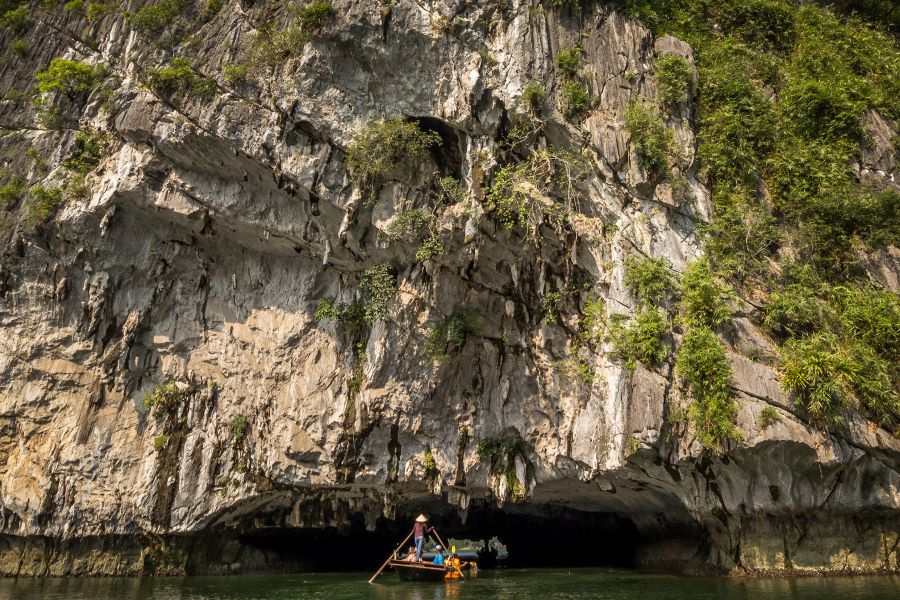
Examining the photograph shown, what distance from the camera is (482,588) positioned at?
1374 cm

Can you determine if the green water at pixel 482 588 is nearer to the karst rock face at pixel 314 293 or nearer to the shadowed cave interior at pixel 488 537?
the karst rock face at pixel 314 293

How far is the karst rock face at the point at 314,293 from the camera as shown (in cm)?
1573

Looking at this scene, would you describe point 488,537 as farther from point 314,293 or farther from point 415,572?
point 314,293

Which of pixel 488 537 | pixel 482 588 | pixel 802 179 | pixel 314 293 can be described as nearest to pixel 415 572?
pixel 482 588

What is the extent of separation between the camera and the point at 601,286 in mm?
15203

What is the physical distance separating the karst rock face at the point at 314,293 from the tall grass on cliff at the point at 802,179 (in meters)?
1.23

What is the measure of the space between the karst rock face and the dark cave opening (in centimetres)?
247

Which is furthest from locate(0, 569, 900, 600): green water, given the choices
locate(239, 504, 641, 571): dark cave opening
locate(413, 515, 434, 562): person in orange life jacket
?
locate(239, 504, 641, 571): dark cave opening

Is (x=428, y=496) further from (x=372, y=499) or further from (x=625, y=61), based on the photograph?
(x=625, y=61)

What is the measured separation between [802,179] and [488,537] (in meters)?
17.9

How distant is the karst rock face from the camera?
15.7m

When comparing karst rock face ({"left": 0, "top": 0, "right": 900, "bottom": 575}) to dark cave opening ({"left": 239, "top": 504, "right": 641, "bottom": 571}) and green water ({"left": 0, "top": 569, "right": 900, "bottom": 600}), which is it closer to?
green water ({"left": 0, "top": 569, "right": 900, "bottom": 600})

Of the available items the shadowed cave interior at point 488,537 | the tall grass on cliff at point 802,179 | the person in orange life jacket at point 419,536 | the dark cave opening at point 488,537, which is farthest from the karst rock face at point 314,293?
the dark cave opening at point 488,537

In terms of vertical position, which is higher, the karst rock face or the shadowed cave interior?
the karst rock face
